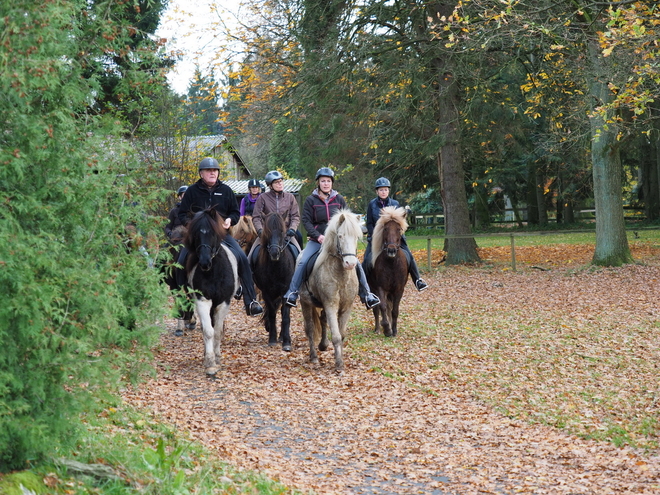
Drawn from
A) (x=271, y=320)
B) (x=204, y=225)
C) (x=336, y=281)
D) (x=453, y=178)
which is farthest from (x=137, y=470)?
(x=453, y=178)

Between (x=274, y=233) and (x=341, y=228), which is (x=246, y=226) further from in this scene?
(x=341, y=228)

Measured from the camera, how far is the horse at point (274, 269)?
35.3 feet

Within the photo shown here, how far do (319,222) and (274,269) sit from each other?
1.04 meters

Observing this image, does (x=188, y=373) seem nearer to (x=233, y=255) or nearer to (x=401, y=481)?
(x=233, y=255)

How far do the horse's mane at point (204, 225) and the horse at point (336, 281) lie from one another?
144 centimetres

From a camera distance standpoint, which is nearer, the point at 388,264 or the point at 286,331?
the point at 286,331

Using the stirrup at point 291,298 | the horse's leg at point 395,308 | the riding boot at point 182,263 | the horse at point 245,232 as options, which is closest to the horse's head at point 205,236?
the riding boot at point 182,263

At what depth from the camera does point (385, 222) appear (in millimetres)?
11242

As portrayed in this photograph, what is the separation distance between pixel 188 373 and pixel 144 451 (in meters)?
4.02

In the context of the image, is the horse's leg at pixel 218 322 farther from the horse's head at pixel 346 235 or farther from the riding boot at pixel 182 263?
the horse's head at pixel 346 235

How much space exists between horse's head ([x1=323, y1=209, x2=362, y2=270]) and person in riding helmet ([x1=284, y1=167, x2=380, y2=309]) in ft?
2.36

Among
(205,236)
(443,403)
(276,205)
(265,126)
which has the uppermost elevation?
(265,126)

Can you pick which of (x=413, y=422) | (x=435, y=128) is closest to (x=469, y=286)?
(x=435, y=128)

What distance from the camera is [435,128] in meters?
22.7
